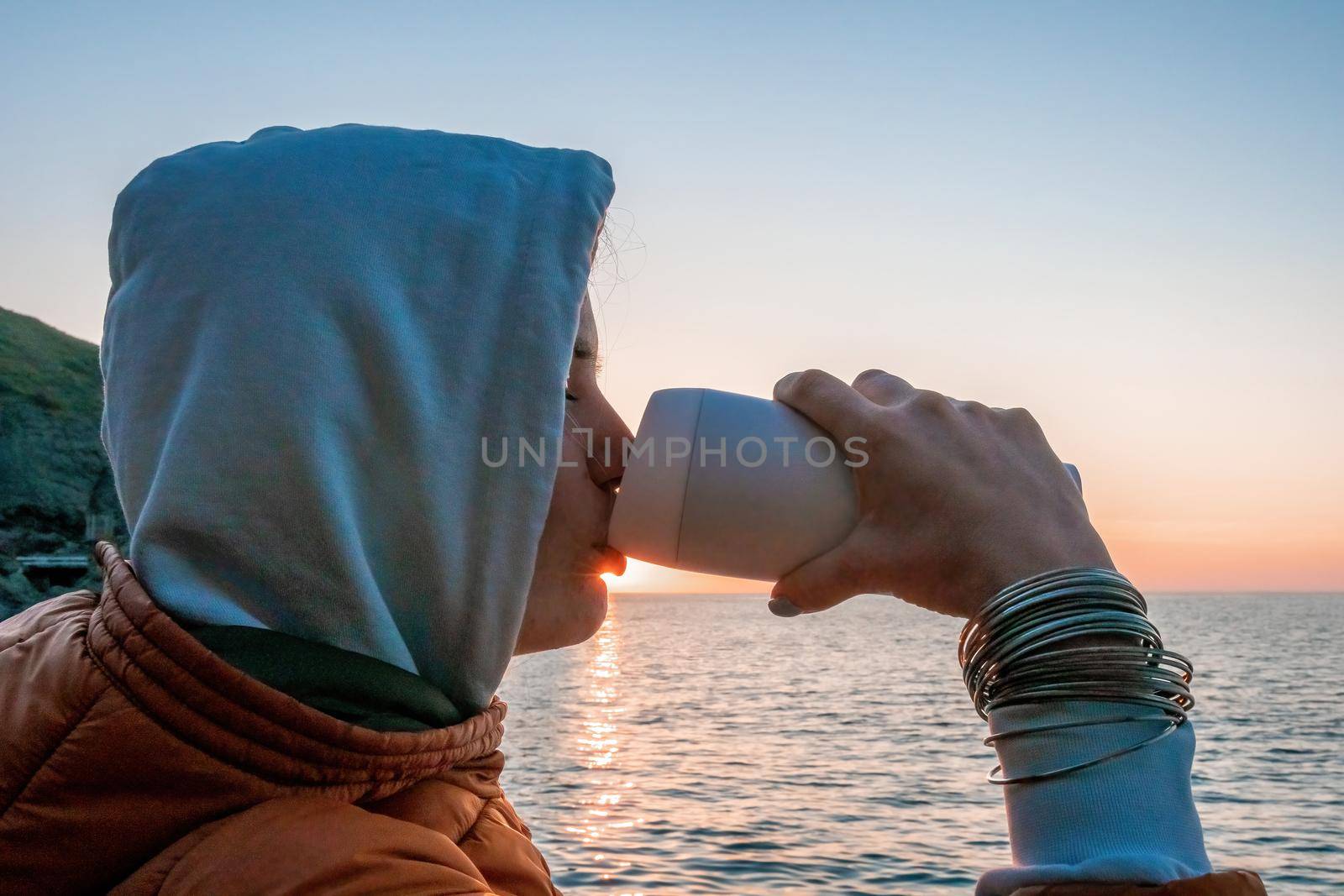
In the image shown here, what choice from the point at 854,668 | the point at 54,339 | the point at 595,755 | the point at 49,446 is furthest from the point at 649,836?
the point at 54,339

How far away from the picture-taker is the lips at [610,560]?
5.08 feet

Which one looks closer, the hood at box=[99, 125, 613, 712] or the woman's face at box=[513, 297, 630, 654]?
the hood at box=[99, 125, 613, 712]

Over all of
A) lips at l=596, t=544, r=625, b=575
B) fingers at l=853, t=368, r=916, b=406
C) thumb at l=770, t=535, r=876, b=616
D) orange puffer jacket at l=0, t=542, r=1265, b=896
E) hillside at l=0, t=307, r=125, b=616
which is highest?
hillside at l=0, t=307, r=125, b=616

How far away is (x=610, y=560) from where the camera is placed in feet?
5.10

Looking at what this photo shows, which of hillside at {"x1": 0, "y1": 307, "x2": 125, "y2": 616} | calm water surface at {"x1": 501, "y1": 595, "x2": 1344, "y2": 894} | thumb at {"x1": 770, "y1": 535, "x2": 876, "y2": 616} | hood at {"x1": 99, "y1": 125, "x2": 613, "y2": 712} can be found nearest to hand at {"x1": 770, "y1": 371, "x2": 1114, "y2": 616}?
thumb at {"x1": 770, "y1": 535, "x2": 876, "y2": 616}

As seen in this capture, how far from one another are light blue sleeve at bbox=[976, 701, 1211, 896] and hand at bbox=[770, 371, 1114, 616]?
20 cm

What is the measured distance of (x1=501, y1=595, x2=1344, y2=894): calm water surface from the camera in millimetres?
10055

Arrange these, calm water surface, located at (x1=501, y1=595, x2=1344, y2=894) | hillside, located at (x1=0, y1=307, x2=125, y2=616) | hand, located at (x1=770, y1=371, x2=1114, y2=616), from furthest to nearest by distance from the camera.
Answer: hillside, located at (x1=0, y1=307, x2=125, y2=616)
calm water surface, located at (x1=501, y1=595, x2=1344, y2=894)
hand, located at (x1=770, y1=371, x2=1114, y2=616)

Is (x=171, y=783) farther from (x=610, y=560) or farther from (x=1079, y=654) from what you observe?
(x=1079, y=654)

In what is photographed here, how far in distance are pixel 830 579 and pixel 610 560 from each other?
33 centimetres

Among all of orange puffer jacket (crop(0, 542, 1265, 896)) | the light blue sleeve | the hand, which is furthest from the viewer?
the hand

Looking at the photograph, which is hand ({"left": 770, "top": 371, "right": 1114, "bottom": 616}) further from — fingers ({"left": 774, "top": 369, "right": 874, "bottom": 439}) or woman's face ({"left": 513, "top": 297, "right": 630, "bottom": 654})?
woman's face ({"left": 513, "top": 297, "right": 630, "bottom": 654})

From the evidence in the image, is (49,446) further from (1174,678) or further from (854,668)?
(1174,678)

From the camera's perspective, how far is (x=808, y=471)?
4.74 feet
